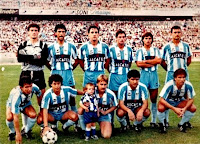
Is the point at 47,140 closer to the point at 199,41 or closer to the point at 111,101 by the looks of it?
the point at 111,101

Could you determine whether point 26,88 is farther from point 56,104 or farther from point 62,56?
point 62,56

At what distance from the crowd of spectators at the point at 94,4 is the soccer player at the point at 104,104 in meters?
25.0


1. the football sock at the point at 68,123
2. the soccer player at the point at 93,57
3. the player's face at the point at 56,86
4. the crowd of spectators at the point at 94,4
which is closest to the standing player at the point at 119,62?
the soccer player at the point at 93,57

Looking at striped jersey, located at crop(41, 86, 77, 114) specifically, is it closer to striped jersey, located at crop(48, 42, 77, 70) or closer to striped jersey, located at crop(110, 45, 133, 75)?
striped jersey, located at crop(48, 42, 77, 70)

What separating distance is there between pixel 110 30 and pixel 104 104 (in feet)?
79.0

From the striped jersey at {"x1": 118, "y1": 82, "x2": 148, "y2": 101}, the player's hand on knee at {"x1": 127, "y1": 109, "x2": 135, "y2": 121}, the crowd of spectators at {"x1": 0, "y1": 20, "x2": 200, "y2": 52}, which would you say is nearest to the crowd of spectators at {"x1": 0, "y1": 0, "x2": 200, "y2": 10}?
the crowd of spectators at {"x1": 0, "y1": 20, "x2": 200, "y2": 52}

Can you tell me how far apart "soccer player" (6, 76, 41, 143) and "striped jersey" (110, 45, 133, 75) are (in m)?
1.51

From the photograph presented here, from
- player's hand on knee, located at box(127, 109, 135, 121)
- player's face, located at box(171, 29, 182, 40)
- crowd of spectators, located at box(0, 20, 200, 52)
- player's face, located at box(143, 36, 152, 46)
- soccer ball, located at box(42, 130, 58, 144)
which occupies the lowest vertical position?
soccer ball, located at box(42, 130, 58, 144)

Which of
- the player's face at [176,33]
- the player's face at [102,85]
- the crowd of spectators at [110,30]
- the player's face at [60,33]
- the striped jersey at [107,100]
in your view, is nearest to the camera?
the player's face at [102,85]

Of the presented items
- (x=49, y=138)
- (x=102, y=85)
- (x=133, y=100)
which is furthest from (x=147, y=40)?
(x=49, y=138)

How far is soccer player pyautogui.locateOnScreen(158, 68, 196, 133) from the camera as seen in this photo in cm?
460

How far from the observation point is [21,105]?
14.5ft

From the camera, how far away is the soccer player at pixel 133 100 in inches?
180

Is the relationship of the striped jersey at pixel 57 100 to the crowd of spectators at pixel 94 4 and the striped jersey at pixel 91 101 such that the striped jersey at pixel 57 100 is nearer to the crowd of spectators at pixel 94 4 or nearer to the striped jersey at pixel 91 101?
the striped jersey at pixel 91 101
